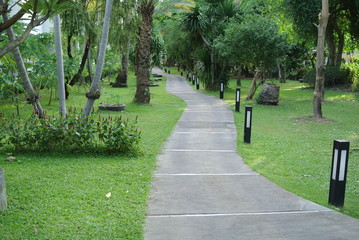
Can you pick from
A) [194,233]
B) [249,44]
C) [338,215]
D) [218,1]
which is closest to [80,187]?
[194,233]

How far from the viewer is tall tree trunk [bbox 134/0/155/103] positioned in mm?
16969

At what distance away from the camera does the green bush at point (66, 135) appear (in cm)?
782

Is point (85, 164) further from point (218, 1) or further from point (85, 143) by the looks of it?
point (218, 1)

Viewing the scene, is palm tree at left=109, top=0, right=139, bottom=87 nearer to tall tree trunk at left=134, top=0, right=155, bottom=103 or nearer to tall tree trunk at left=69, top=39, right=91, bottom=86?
tall tree trunk at left=134, top=0, right=155, bottom=103

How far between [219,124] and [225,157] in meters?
4.51

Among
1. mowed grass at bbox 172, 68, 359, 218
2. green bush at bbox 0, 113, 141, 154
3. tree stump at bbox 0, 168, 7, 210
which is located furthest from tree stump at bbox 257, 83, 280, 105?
tree stump at bbox 0, 168, 7, 210

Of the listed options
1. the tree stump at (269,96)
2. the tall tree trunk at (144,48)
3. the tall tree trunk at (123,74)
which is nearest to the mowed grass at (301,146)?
the tree stump at (269,96)

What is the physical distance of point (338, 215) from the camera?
5004 millimetres

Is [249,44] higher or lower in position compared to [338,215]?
higher

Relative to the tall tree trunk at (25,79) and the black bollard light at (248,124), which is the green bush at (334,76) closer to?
the black bollard light at (248,124)

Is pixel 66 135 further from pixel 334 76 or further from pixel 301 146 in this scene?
pixel 334 76

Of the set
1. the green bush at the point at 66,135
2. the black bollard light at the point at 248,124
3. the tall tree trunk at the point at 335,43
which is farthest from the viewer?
the tall tree trunk at the point at 335,43

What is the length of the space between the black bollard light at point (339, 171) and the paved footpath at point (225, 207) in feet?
0.91

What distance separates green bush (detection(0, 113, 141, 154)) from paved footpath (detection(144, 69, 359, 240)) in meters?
0.89
